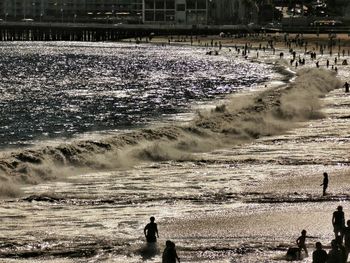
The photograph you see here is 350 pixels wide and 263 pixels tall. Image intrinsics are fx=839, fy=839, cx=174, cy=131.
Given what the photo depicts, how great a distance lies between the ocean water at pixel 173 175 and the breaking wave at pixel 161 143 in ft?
0.26

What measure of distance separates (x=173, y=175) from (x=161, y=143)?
754cm

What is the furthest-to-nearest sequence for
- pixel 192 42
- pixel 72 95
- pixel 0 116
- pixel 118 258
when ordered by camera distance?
pixel 192 42, pixel 72 95, pixel 0 116, pixel 118 258

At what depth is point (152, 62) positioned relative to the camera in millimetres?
127625

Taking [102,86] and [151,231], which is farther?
[102,86]

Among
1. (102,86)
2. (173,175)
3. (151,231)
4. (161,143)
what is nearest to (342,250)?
(151,231)

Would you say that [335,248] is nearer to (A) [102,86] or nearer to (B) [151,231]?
(B) [151,231]

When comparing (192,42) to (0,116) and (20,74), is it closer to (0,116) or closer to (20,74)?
(20,74)

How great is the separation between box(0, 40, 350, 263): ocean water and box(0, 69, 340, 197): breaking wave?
81 mm

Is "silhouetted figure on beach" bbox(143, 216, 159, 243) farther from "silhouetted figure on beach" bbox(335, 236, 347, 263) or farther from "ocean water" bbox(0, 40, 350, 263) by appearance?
"silhouetted figure on beach" bbox(335, 236, 347, 263)

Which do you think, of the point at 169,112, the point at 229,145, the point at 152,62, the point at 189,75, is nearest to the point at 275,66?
the point at 189,75

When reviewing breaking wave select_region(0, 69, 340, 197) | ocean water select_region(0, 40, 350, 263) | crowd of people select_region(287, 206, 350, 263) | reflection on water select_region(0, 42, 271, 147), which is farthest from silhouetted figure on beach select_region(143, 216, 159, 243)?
reflection on water select_region(0, 42, 271, 147)

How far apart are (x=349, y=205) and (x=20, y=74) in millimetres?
84532

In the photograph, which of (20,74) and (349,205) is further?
(20,74)

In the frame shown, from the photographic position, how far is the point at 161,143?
3709 centimetres
